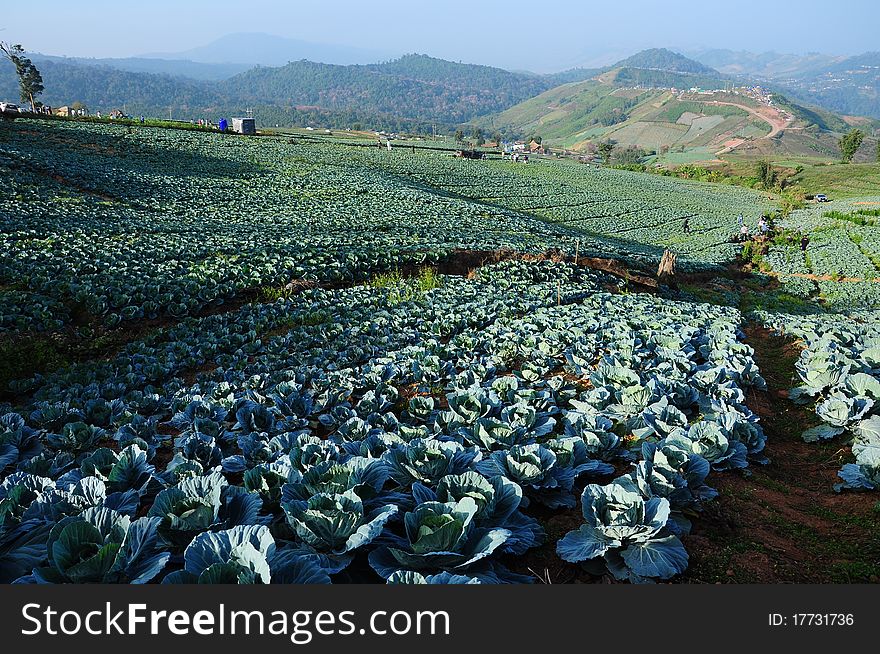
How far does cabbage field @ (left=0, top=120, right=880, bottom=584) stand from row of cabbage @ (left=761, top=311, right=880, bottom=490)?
31mm

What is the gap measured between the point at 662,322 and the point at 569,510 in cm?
717

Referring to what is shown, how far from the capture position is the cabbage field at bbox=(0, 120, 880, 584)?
319cm

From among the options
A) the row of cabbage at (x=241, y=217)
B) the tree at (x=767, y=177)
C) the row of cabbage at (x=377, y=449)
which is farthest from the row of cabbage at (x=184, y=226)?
the tree at (x=767, y=177)

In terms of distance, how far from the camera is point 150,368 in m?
9.10

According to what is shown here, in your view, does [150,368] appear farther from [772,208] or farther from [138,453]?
[772,208]

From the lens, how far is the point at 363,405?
22.1 feet

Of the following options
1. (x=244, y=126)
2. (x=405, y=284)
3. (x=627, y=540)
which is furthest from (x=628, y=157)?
(x=627, y=540)

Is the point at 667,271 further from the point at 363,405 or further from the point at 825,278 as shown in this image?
the point at 363,405

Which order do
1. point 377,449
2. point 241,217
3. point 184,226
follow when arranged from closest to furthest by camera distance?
point 377,449
point 184,226
point 241,217

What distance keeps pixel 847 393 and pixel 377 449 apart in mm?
5877

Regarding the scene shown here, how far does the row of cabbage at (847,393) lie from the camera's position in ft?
15.5

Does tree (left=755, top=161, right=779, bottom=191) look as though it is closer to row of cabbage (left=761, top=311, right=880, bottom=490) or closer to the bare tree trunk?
the bare tree trunk

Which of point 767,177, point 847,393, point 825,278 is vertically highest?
point 767,177

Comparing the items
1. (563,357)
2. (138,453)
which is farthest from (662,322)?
(138,453)
